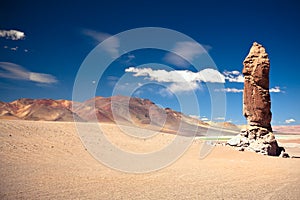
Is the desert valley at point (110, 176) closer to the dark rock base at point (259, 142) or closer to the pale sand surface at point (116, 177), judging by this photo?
the pale sand surface at point (116, 177)

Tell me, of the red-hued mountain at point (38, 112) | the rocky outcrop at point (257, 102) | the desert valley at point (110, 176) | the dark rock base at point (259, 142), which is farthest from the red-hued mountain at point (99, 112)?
the rocky outcrop at point (257, 102)

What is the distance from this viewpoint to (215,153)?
19016 millimetres

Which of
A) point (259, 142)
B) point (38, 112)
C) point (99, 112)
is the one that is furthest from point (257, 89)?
point (99, 112)

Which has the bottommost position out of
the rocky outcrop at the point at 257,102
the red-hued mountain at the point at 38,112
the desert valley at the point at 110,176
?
the red-hued mountain at the point at 38,112

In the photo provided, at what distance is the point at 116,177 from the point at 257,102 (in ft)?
44.7

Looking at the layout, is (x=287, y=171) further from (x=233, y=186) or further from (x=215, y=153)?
(x=215, y=153)

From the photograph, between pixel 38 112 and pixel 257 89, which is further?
pixel 38 112

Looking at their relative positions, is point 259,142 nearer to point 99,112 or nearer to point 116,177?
point 116,177

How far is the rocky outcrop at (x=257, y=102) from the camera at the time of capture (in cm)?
1994

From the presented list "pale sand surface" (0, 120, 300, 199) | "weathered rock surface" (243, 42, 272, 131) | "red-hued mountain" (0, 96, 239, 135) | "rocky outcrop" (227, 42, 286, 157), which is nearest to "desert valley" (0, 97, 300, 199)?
"pale sand surface" (0, 120, 300, 199)

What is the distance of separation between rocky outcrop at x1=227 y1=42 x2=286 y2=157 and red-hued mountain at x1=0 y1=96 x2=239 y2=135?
70.7 metres

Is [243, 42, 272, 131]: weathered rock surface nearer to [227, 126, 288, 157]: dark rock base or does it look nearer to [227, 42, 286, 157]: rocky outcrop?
[227, 42, 286, 157]: rocky outcrop

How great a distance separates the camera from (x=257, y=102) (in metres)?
20.1

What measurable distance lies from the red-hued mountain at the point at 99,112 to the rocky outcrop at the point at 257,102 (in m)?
70.7
